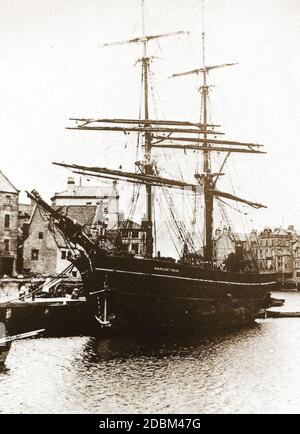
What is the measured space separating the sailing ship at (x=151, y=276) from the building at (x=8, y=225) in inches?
742

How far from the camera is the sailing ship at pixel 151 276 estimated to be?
2452 cm

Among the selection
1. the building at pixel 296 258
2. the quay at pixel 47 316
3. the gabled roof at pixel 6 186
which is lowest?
the quay at pixel 47 316

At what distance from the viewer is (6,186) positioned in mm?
45188

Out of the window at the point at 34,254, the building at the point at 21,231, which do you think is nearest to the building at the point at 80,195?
the building at the point at 21,231

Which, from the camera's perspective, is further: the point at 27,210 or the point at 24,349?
the point at 27,210

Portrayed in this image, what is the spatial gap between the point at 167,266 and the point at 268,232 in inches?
2110

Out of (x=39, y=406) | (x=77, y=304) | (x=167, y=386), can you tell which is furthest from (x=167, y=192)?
(x=39, y=406)

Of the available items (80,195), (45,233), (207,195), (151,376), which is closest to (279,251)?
(80,195)

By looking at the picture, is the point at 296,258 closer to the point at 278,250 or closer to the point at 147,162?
the point at 278,250

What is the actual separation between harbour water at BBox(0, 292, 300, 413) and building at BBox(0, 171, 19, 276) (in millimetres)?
23726

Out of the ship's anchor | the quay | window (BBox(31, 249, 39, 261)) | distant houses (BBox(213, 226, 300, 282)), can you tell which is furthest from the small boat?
distant houses (BBox(213, 226, 300, 282))

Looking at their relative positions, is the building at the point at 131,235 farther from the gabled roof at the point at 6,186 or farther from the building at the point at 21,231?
the building at the point at 21,231

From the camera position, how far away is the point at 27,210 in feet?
189
